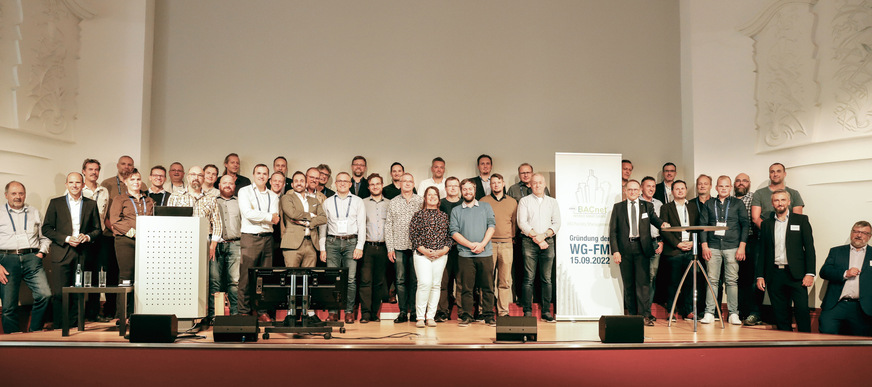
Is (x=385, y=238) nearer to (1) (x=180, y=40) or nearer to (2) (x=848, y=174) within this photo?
(1) (x=180, y=40)

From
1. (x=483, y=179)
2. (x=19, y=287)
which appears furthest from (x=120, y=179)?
(x=483, y=179)

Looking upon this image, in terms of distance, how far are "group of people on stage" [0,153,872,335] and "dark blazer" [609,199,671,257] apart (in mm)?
12

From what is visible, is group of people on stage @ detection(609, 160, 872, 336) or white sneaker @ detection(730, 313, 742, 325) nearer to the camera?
group of people on stage @ detection(609, 160, 872, 336)

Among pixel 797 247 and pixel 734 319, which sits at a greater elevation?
pixel 797 247

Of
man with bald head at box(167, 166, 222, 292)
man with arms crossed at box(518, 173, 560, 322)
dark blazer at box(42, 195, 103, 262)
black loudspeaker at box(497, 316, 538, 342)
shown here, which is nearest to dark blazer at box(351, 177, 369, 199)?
man with bald head at box(167, 166, 222, 292)

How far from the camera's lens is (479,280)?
6664 millimetres

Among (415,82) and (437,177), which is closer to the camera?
(437,177)

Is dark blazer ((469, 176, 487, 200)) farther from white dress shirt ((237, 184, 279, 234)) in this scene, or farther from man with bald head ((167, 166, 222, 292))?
man with bald head ((167, 166, 222, 292))

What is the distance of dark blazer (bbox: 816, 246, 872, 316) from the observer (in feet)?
19.9

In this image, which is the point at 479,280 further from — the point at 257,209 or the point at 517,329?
the point at 257,209

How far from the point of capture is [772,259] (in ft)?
21.6

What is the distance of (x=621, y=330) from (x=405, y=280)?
114 inches

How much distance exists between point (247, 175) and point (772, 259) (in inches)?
258

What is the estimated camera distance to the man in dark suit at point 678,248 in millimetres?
6984
